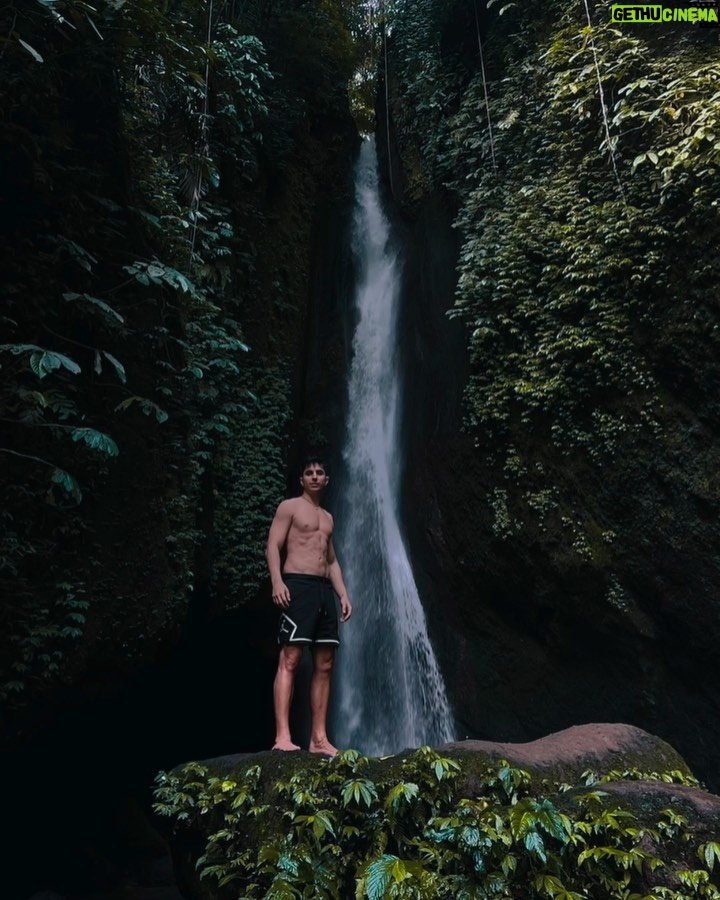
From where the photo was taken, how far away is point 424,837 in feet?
9.25

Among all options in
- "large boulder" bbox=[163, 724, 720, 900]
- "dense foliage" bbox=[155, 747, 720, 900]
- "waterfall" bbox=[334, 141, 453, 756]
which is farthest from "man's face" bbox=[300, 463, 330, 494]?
"waterfall" bbox=[334, 141, 453, 756]

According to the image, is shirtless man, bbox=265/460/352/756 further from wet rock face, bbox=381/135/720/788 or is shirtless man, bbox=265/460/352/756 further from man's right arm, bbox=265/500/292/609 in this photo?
wet rock face, bbox=381/135/720/788

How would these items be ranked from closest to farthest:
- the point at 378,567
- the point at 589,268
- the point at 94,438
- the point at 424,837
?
the point at 424,837 → the point at 94,438 → the point at 589,268 → the point at 378,567

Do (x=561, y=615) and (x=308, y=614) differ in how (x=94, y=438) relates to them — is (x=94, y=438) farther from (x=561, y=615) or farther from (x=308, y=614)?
(x=561, y=615)

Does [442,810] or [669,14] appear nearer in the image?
[442,810]

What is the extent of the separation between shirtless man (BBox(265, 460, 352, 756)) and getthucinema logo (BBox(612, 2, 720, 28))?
609 centimetres

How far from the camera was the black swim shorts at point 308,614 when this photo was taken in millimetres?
4406

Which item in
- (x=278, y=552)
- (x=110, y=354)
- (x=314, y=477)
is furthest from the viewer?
(x=110, y=354)

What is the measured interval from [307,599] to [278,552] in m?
0.41

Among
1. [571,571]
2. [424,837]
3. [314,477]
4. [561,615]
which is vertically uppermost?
[314,477]

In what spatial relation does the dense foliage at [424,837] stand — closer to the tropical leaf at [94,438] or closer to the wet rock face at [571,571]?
the tropical leaf at [94,438]

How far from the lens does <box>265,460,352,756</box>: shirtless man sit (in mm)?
4383

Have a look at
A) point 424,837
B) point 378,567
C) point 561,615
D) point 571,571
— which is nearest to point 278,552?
point 424,837

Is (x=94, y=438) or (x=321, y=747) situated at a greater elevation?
(x=94, y=438)
